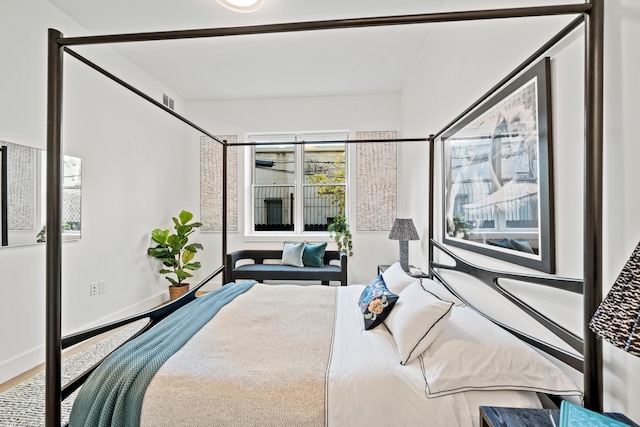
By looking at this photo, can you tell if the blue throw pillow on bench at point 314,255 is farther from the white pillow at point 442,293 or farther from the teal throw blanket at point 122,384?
the teal throw blanket at point 122,384

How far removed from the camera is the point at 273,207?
16.2 feet

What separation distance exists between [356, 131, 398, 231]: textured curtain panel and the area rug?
3.30 metres

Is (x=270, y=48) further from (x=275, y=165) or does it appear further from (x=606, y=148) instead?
(x=606, y=148)

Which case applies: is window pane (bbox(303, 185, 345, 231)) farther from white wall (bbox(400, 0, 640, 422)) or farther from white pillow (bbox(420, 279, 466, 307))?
white wall (bbox(400, 0, 640, 422))

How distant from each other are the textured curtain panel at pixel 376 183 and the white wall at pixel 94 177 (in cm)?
251

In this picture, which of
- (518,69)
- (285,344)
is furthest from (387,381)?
(518,69)

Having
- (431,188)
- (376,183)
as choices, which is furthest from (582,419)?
(376,183)

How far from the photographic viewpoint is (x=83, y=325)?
2.99m

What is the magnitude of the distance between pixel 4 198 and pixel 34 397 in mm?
1391

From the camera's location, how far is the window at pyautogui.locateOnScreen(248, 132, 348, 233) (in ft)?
15.9

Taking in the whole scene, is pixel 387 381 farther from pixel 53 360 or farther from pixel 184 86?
pixel 184 86

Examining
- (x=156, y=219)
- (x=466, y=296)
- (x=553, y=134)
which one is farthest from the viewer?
(x=156, y=219)

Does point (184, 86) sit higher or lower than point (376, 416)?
higher

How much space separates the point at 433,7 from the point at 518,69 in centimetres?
158
